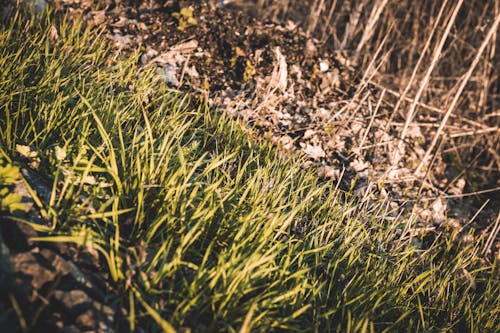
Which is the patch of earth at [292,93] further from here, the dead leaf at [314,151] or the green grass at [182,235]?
the green grass at [182,235]

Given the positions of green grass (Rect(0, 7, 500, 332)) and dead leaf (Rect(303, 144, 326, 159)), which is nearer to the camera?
green grass (Rect(0, 7, 500, 332))

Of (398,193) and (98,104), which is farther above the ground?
(98,104)

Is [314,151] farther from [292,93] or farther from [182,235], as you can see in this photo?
[182,235]

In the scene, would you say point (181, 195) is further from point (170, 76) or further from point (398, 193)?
point (398, 193)

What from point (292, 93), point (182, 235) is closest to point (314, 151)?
point (292, 93)

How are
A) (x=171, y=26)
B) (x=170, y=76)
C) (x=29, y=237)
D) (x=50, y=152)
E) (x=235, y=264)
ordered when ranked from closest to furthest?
(x=29, y=237), (x=235, y=264), (x=50, y=152), (x=170, y=76), (x=171, y=26)

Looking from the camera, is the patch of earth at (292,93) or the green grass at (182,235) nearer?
the green grass at (182,235)

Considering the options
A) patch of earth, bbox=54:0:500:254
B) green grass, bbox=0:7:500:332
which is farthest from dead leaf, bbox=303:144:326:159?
green grass, bbox=0:7:500:332

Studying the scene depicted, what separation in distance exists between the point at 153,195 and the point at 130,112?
2.12ft

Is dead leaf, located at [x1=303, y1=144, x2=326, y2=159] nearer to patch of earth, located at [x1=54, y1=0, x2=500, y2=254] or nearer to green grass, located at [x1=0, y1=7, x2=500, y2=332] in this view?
patch of earth, located at [x1=54, y1=0, x2=500, y2=254]

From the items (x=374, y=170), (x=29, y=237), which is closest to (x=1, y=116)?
(x=29, y=237)

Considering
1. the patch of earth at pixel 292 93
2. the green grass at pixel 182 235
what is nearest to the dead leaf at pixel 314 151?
the patch of earth at pixel 292 93

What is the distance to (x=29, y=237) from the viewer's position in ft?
3.53

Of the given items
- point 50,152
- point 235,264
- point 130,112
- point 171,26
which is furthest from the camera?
point 171,26
